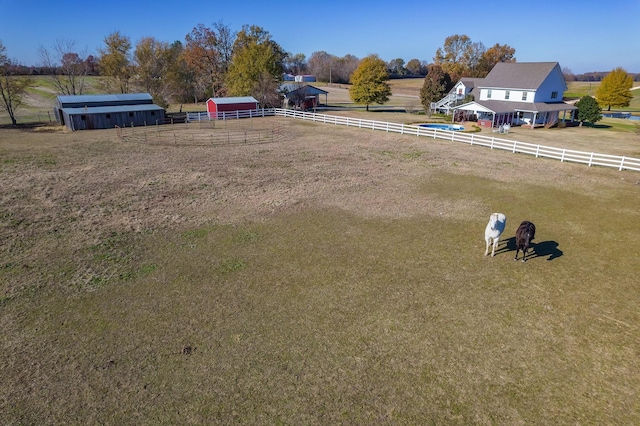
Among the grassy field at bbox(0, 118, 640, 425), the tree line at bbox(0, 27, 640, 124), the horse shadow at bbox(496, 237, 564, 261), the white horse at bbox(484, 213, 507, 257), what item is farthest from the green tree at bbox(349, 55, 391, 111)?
the white horse at bbox(484, 213, 507, 257)

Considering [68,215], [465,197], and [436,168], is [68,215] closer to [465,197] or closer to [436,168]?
[465,197]

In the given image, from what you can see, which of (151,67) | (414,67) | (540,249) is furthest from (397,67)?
(540,249)

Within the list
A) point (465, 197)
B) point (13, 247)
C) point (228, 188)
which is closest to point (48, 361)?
point (13, 247)

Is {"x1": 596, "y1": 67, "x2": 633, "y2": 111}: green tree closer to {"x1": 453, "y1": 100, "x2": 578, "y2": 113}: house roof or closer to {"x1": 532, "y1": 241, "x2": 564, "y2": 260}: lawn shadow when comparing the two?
{"x1": 453, "y1": 100, "x2": 578, "y2": 113}: house roof

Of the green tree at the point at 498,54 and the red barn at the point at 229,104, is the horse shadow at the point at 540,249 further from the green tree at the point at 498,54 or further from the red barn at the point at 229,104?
the green tree at the point at 498,54

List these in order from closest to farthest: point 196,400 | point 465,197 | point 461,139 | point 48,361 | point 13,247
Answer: point 196,400, point 48,361, point 13,247, point 465,197, point 461,139

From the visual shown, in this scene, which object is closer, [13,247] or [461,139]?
[13,247]

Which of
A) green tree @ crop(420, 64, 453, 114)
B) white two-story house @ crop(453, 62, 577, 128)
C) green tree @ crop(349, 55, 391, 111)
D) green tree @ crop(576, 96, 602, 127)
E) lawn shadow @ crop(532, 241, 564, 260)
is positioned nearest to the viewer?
lawn shadow @ crop(532, 241, 564, 260)
